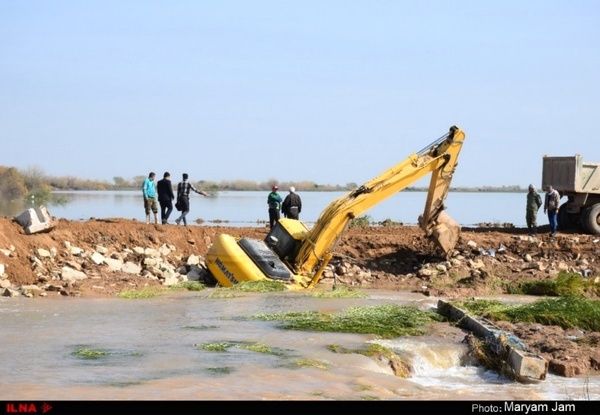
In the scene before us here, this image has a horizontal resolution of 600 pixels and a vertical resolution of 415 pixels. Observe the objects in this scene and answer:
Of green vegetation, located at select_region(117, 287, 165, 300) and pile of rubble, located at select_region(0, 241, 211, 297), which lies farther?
pile of rubble, located at select_region(0, 241, 211, 297)

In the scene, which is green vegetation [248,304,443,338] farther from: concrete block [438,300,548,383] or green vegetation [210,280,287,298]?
green vegetation [210,280,287,298]

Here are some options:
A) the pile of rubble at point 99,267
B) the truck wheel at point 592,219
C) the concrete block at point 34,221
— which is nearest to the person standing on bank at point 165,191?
the pile of rubble at point 99,267

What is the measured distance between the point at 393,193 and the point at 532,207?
7437 mm

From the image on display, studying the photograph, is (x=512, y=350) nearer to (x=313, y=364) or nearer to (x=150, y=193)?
(x=313, y=364)

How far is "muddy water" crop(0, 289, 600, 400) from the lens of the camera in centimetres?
1055

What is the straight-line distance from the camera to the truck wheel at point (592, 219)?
1083 inches

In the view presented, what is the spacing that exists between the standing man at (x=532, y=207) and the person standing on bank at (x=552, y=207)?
0.47 metres

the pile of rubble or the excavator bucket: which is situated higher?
the excavator bucket

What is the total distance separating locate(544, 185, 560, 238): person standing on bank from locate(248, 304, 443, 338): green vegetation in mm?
10472

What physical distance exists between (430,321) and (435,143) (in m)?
7.32

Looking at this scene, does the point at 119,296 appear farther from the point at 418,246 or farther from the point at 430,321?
the point at 418,246

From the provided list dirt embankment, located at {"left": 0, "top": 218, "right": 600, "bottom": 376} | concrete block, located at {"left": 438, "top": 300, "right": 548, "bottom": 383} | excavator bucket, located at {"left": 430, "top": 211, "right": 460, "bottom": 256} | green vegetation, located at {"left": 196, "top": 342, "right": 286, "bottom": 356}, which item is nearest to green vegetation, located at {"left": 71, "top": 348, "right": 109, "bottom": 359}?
green vegetation, located at {"left": 196, "top": 342, "right": 286, "bottom": 356}

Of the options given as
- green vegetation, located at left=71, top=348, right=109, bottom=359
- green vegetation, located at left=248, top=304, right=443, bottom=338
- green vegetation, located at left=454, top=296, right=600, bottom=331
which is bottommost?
green vegetation, located at left=71, top=348, right=109, bottom=359
